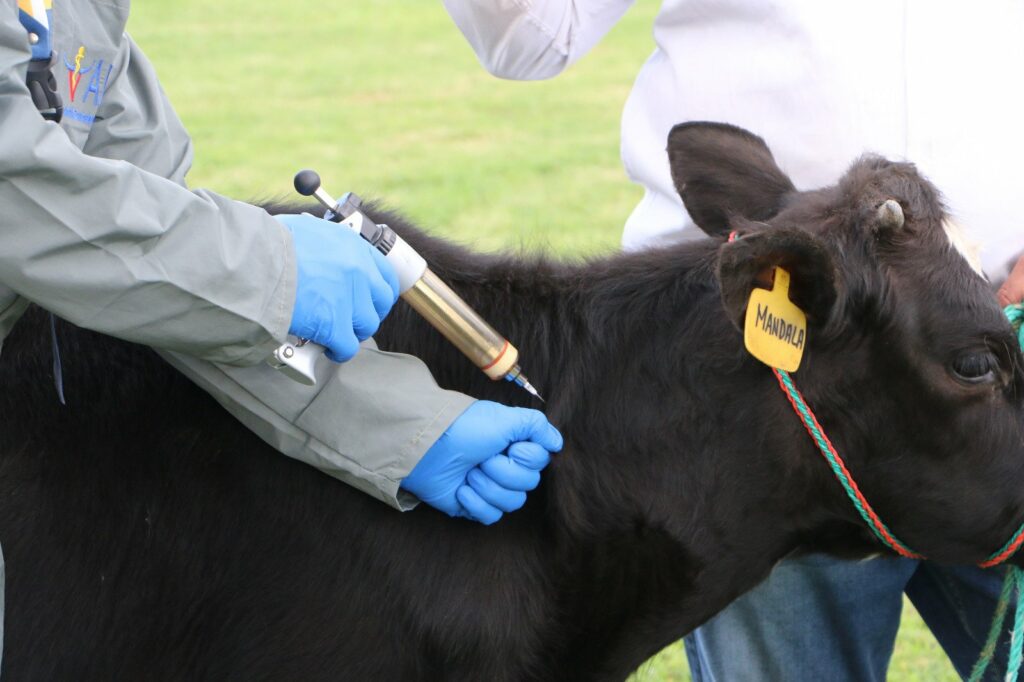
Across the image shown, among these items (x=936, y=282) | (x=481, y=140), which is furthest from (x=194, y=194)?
(x=481, y=140)

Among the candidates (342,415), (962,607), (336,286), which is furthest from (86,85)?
(962,607)

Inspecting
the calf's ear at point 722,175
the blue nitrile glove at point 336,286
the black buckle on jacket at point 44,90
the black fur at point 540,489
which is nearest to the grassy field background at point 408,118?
the black fur at point 540,489

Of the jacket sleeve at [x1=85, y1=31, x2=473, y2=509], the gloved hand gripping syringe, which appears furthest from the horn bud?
the jacket sleeve at [x1=85, y1=31, x2=473, y2=509]

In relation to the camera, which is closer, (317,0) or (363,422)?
(363,422)

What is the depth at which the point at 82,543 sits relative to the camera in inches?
97.6

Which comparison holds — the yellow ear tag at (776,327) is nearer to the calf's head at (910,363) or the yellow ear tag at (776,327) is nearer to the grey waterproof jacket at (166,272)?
the calf's head at (910,363)

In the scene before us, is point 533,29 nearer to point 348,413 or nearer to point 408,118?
point 348,413

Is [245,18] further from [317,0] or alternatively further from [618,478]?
[618,478]

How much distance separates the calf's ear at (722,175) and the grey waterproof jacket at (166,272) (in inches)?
32.1

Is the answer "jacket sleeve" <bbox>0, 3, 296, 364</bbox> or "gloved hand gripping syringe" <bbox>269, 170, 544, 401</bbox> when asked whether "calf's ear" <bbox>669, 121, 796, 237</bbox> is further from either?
"jacket sleeve" <bbox>0, 3, 296, 364</bbox>

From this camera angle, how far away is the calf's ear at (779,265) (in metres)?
2.23

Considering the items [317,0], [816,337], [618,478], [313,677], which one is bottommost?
[317,0]

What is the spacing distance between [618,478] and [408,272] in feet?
2.07

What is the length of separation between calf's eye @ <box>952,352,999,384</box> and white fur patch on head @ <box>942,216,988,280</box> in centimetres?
19
